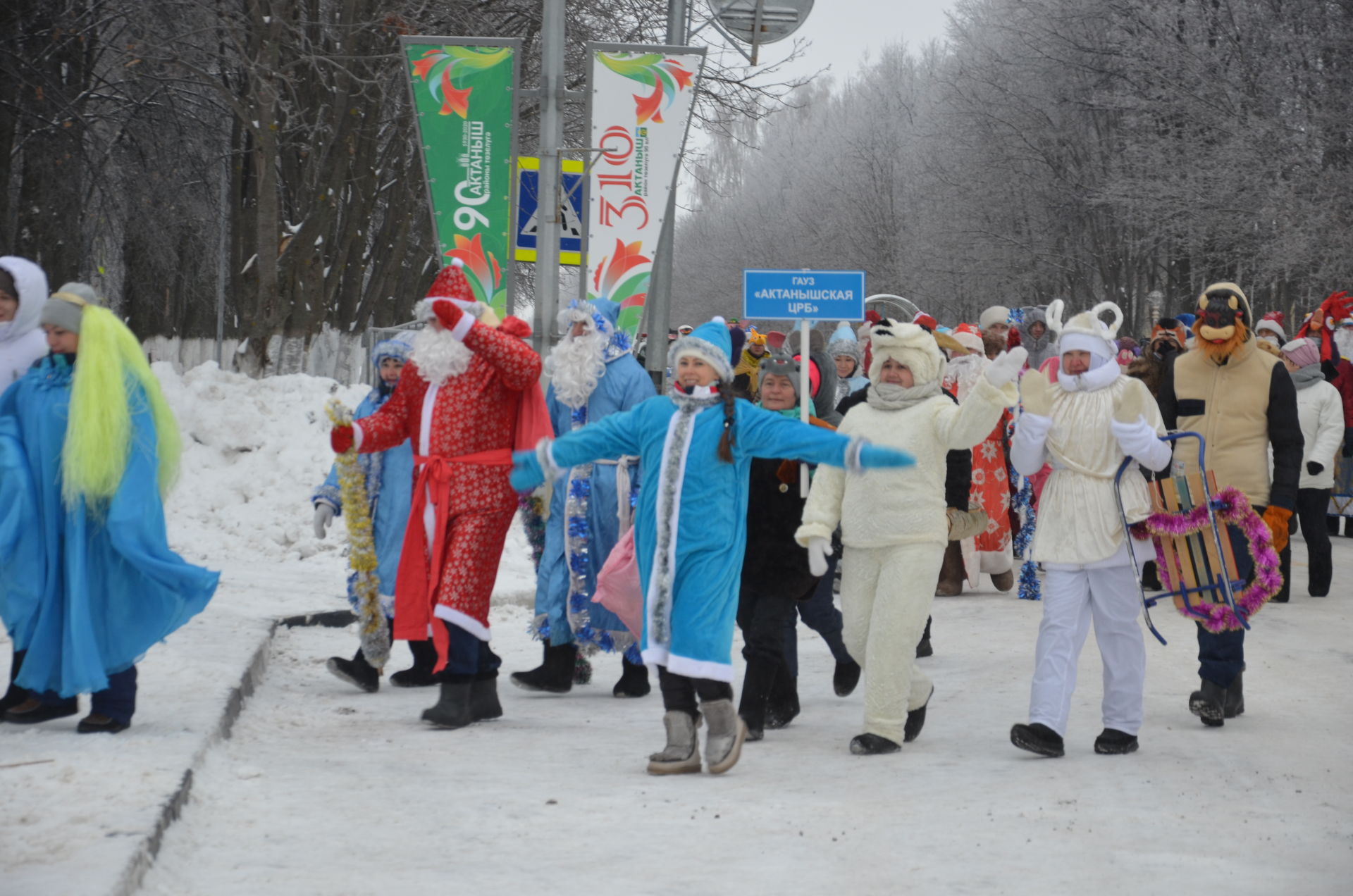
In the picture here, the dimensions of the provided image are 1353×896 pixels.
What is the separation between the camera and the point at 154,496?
20.5 ft

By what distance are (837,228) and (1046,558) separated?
50.8m

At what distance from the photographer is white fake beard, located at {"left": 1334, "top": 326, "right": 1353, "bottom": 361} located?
14609 mm

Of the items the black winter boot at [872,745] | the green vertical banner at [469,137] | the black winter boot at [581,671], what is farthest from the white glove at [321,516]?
the green vertical banner at [469,137]

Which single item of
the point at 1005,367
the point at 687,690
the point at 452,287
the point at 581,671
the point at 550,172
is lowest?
the point at 581,671

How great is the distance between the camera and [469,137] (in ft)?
37.3

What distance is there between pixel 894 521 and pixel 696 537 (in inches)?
34.3

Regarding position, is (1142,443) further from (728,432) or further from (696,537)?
(696,537)

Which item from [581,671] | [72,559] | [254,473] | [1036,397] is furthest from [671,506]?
[254,473]

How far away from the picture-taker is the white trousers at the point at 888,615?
6598mm

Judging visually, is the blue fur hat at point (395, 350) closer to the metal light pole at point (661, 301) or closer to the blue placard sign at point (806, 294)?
the blue placard sign at point (806, 294)

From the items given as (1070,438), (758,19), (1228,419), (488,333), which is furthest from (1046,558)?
(758,19)

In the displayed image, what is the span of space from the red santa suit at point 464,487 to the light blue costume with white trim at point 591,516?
0.75 metres

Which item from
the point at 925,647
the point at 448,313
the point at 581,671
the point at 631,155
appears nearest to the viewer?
the point at 448,313

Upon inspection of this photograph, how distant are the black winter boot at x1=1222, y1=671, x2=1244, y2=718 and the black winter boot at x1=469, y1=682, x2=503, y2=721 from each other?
322 centimetres
